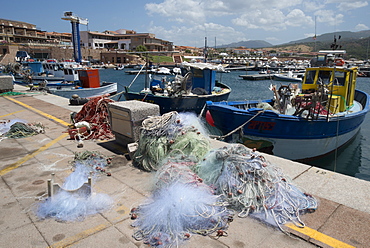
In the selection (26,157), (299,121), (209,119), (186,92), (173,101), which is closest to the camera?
(26,157)

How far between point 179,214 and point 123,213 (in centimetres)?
87

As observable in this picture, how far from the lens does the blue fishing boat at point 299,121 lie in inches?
340

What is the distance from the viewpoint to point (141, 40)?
10338cm

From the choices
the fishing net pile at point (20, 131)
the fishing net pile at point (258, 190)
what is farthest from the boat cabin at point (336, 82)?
the fishing net pile at point (20, 131)

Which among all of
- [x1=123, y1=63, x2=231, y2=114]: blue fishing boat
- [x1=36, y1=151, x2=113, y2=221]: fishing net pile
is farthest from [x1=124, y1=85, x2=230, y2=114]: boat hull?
[x1=36, y1=151, x2=113, y2=221]: fishing net pile

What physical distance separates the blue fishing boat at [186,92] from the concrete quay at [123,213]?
7.86 m

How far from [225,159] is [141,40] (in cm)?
10611

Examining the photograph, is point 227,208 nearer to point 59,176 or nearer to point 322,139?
point 59,176

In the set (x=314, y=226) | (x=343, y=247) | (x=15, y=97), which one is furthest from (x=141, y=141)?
(x=15, y=97)

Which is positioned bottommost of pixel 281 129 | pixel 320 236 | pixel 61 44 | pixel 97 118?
pixel 281 129

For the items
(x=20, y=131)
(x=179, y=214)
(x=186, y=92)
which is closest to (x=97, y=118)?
(x=20, y=131)

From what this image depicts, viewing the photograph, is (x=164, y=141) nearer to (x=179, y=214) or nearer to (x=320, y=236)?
(x=179, y=214)

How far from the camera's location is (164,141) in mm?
5098

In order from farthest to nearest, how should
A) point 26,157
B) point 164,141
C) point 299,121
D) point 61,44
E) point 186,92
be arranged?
point 61,44 < point 186,92 < point 299,121 < point 26,157 < point 164,141
